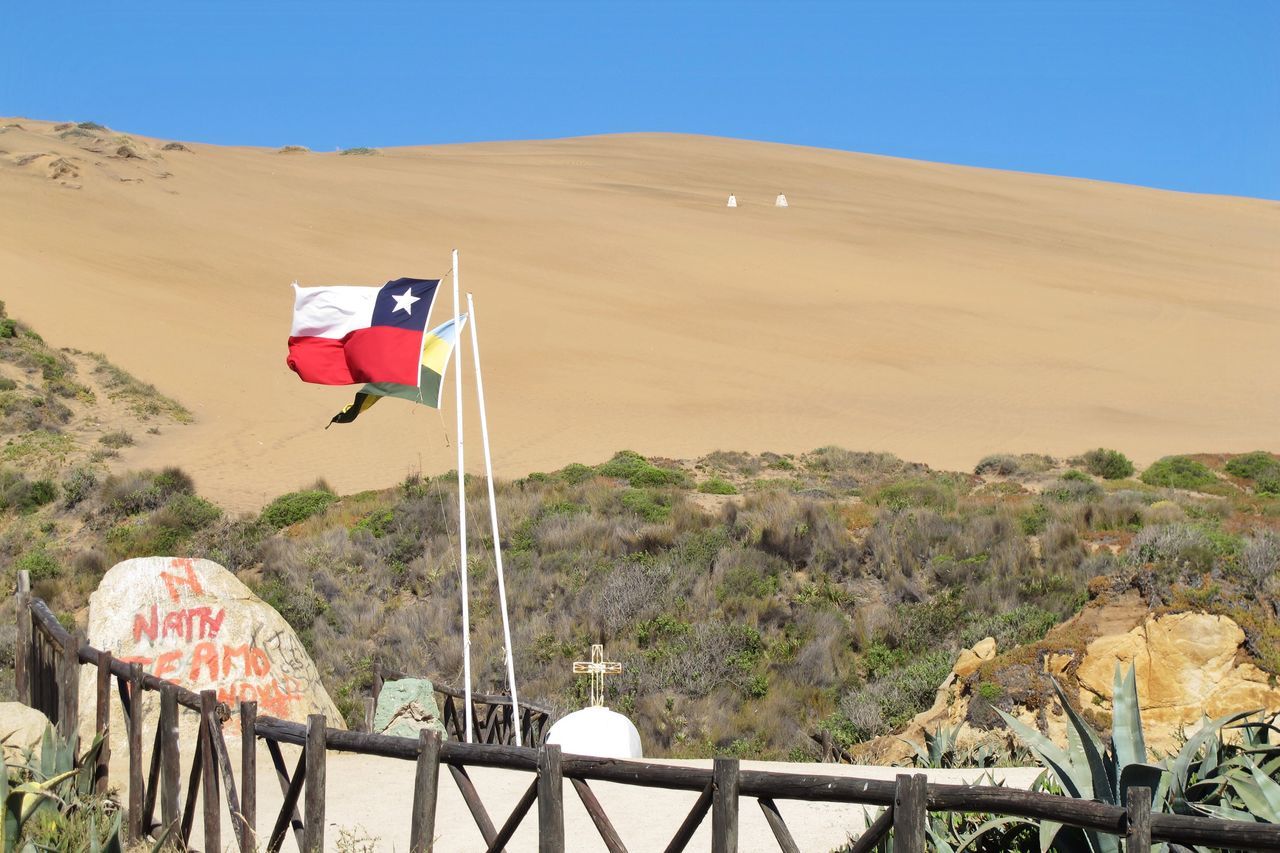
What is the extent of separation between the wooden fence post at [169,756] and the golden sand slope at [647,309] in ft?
51.7

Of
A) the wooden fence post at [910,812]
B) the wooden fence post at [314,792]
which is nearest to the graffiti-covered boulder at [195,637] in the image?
the wooden fence post at [314,792]

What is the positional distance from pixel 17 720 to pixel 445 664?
20.9ft

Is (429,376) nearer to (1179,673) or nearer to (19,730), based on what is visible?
(19,730)

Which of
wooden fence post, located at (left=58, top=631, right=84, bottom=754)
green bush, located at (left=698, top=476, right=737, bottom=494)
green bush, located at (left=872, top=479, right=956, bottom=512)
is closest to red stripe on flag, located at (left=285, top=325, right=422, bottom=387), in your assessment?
wooden fence post, located at (left=58, top=631, right=84, bottom=754)

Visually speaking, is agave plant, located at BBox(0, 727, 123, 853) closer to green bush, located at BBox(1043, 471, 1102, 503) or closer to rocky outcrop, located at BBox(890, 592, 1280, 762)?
rocky outcrop, located at BBox(890, 592, 1280, 762)

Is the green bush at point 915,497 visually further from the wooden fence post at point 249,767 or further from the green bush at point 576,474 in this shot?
the wooden fence post at point 249,767

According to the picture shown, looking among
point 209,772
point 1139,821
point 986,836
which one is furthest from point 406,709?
point 1139,821

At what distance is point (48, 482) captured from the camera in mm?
21391

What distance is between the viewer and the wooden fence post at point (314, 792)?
5.80 metres

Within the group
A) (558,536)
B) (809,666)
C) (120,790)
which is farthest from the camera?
(558,536)

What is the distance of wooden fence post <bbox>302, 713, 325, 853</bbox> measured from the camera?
228 inches

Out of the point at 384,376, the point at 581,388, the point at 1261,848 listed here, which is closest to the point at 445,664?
the point at 384,376

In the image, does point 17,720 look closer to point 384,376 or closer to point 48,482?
point 384,376

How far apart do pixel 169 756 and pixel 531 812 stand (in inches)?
92.7
